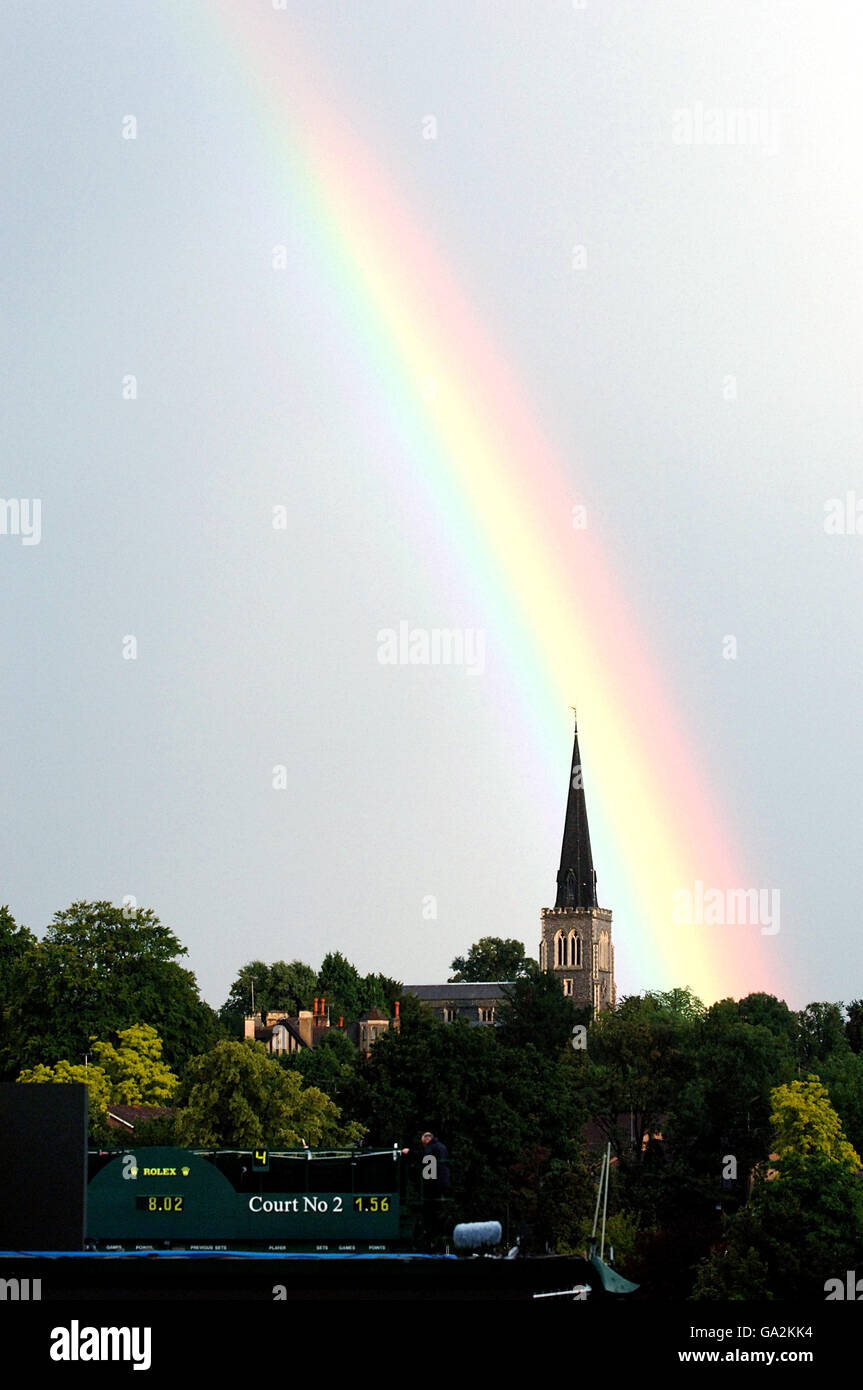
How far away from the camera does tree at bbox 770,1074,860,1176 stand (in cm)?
10850

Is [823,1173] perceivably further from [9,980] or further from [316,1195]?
[9,980]

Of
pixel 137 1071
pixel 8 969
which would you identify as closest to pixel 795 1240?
pixel 137 1071

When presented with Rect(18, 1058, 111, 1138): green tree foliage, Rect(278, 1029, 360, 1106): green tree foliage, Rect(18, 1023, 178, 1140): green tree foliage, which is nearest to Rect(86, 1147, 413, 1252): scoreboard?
Rect(18, 1058, 111, 1138): green tree foliage

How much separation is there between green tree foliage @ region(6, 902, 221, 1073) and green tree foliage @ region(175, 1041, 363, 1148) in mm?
44499

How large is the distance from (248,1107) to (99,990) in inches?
1992

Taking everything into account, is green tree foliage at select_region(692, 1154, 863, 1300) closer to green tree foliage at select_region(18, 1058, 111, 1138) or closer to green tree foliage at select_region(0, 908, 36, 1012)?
green tree foliage at select_region(18, 1058, 111, 1138)

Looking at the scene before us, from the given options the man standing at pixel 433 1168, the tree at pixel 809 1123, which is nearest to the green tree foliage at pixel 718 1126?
the tree at pixel 809 1123

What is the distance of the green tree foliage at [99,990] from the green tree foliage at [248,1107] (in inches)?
1752

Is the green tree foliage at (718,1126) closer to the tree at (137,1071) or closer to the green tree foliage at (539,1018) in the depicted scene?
the green tree foliage at (539,1018)

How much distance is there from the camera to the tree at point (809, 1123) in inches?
4272

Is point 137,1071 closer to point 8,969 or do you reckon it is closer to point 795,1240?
point 8,969

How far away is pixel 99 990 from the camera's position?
140m

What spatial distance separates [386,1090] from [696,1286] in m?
21.7

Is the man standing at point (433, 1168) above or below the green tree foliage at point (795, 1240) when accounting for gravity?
above
